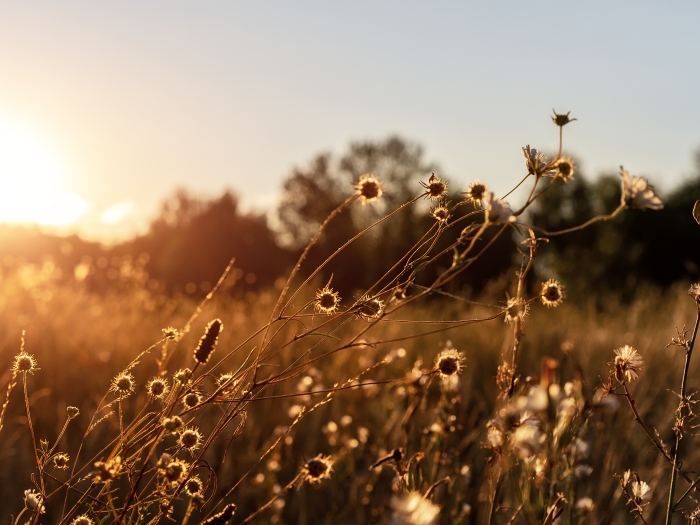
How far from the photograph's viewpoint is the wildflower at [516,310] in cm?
110

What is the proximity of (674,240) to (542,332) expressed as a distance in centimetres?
1986

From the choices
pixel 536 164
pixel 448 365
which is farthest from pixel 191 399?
pixel 536 164

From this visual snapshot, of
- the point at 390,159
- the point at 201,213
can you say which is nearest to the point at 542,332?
the point at 201,213

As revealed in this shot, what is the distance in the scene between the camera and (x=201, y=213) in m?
24.6

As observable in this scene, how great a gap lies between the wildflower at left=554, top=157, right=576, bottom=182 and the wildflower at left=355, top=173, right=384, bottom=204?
11.3 inches

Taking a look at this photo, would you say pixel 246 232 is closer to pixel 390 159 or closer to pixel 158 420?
pixel 390 159

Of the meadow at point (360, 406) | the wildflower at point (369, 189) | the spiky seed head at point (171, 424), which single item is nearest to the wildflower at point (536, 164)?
the meadow at point (360, 406)

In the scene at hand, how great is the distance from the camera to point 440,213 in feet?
3.79

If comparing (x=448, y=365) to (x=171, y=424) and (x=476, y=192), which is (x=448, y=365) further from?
(x=171, y=424)

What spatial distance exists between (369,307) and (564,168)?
388 mm

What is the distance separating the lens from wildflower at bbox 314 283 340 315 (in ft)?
3.64

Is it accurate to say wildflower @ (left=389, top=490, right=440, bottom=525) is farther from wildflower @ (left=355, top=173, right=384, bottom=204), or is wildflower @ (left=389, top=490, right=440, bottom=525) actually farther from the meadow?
wildflower @ (left=355, top=173, right=384, bottom=204)

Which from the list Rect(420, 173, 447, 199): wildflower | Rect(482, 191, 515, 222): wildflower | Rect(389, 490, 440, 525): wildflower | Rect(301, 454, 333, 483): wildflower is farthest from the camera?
Rect(420, 173, 447, 199): wildflower

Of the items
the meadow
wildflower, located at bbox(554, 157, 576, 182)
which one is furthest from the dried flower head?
wildflower, located at bbox(554, 157, 576, 182)
